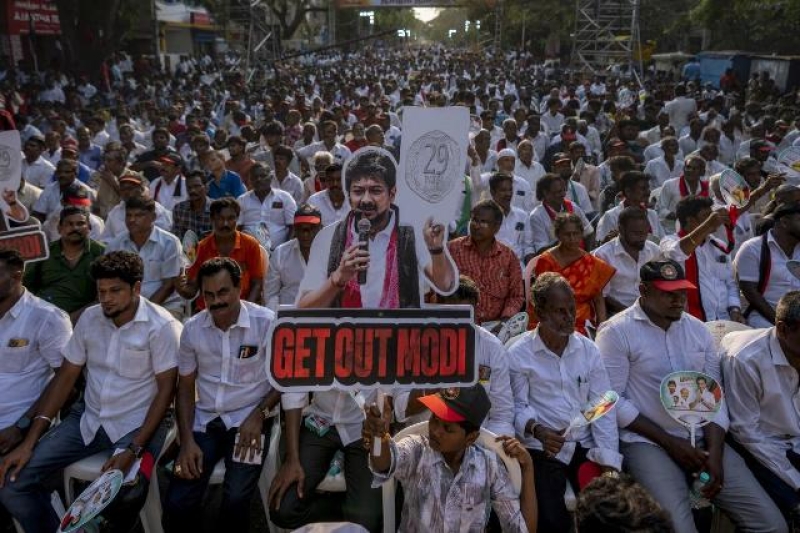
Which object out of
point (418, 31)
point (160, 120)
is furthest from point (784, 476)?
point (418, 31)

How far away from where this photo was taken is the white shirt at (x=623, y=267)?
511cm

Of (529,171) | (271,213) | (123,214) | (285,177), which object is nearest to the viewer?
(123,214)

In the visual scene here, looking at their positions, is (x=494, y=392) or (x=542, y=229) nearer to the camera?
(x=494, y=392)

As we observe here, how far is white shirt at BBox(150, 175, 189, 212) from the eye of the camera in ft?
24.3

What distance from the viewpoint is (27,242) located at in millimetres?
4168

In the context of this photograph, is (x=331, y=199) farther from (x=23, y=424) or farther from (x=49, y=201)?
(x=23, y=424)

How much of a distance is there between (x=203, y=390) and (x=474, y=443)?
1.51 meters

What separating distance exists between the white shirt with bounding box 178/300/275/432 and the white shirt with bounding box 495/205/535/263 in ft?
10.4

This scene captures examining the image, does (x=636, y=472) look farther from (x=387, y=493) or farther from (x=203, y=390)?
(x=203, y=390)

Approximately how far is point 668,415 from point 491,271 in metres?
1.64

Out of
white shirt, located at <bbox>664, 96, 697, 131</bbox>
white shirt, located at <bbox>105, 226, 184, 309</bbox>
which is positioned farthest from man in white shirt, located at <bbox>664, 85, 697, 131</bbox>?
white shirt, located at <bbox>105, 226, 184, 309</bbox>

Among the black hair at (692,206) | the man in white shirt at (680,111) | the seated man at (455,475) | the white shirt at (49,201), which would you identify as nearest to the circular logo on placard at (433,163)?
the seated man at (455,475)

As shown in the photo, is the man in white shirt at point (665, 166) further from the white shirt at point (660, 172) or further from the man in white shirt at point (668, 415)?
the man in white shirt at point (668, 415)

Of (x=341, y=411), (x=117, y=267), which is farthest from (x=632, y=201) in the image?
(x=117, y=267)
